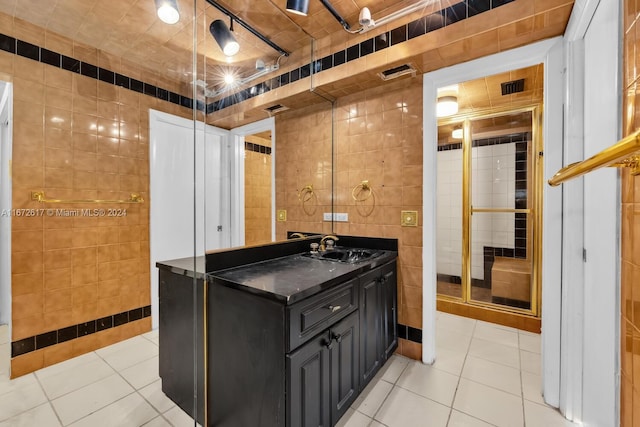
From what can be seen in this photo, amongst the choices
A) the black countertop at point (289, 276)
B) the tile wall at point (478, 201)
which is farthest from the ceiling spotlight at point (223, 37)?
the tile wall at point (478, 201)

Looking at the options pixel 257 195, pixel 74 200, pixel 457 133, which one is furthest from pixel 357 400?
pixel 457 133

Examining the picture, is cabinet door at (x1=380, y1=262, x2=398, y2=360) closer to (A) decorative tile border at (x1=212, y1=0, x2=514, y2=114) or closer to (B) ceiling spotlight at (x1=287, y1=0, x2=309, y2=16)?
(A) decorative tile border at (x1=212, y1=0, x2=514, y2=114)

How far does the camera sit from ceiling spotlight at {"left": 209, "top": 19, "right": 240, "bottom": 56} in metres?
1.71

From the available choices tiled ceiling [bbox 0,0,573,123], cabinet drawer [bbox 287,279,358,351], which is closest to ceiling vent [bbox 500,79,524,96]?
tiled ceiling [bbox 0,0,573,123]

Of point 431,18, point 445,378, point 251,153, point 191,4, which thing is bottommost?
point 445,378

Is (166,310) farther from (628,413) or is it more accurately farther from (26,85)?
(628,413)

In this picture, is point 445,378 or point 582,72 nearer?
point 582,72

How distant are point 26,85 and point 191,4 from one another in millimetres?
1186

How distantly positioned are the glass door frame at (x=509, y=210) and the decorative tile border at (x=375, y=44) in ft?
5.43

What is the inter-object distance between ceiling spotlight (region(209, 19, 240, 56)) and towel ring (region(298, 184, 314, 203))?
1146 millimetres

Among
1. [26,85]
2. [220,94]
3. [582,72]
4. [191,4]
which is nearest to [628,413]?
[582,72]

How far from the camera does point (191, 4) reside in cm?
171

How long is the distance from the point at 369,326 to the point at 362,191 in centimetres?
111

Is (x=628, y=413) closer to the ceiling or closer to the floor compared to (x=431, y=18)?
closer to the floor
